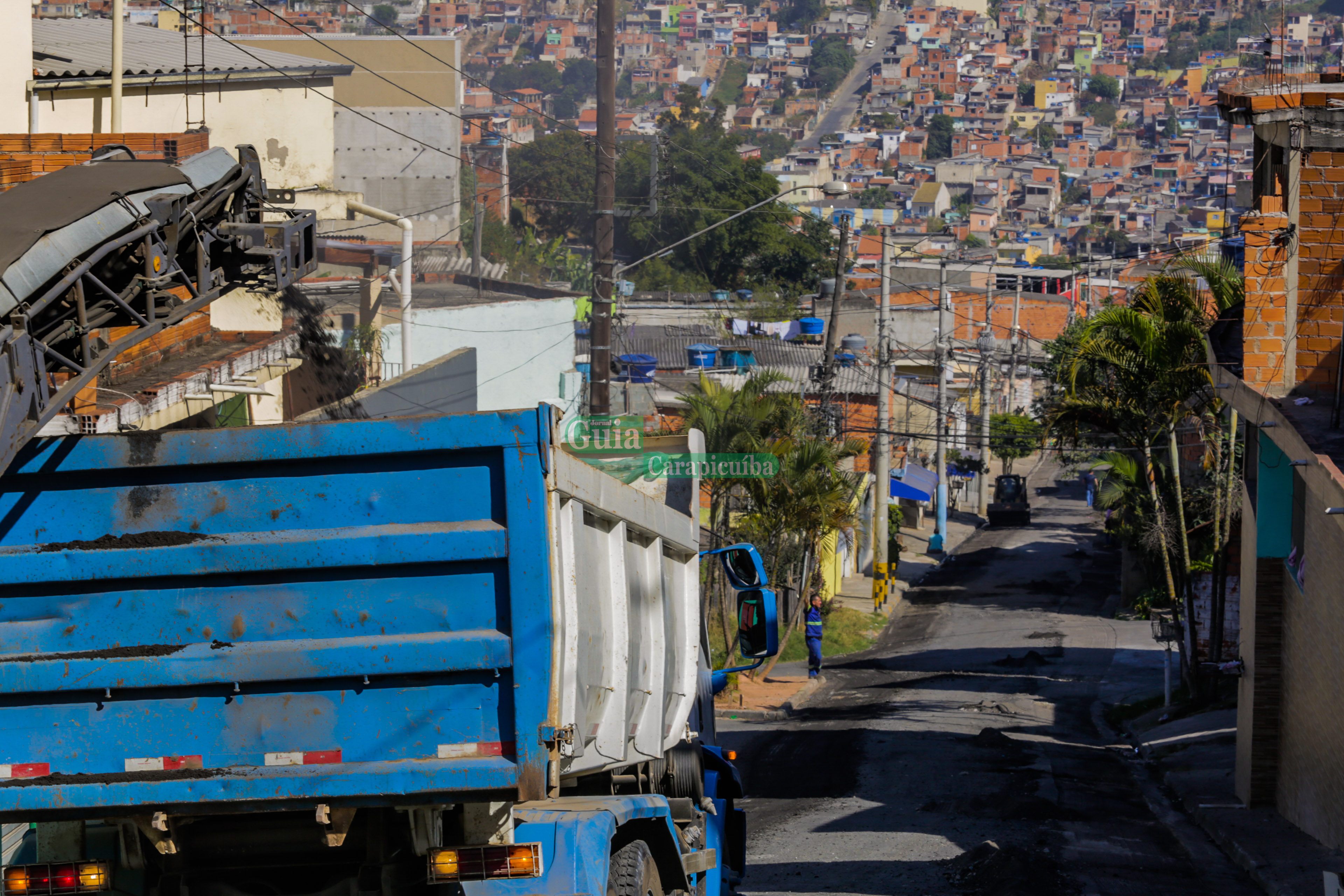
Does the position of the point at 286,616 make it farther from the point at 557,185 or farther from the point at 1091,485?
the point at 557,185

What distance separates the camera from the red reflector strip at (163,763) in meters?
4.84

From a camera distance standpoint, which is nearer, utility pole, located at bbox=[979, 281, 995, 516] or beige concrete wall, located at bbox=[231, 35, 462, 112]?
utility pole, located at bbox=[979, 281, 995, 516]

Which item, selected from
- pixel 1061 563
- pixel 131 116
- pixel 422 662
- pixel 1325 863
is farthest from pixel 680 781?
pixel 1061 563

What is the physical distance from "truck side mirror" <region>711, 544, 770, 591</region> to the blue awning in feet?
125

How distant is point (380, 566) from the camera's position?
15.9ft

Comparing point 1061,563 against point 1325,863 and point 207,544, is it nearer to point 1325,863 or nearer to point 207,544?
point 1325,863

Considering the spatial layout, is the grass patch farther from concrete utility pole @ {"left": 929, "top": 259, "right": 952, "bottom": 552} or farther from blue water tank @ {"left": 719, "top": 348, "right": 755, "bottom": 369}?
blue water tank @ {"left": 719, "top": 348, "right": 755, "bottom": 369}

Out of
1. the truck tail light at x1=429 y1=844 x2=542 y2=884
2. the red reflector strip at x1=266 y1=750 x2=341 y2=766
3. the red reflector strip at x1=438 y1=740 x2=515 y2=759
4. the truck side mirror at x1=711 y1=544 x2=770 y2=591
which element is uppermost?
the red reflector strip at x1=438 y1=740 x2=515 y2=759

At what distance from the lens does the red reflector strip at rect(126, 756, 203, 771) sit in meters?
4.84

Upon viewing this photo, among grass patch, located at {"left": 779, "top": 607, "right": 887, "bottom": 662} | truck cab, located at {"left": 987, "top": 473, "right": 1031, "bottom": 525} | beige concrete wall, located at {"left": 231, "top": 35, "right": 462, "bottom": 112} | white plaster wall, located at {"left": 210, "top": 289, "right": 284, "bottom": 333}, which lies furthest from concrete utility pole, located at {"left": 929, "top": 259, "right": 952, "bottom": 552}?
beige concrete wall, located at {"left": 231, "top": 35, "right": 462, "bottom": 112}

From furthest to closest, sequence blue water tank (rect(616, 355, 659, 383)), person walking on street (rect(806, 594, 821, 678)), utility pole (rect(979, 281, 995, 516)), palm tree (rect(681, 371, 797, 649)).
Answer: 1. utility pole (rect(979, 281, 995, 516))
2. blue water tank (rect(616, 355, 659, 383))
3. person walking on street (rect(806, 594, 821, 678))
4. palm tree (rect(681, 371, 797, 649))

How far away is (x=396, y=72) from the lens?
209ft

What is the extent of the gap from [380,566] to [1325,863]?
28.5 feet

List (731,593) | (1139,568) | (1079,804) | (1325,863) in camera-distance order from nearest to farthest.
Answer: (1325,863)
(1079,804)
(731,593)
(1139,568)
